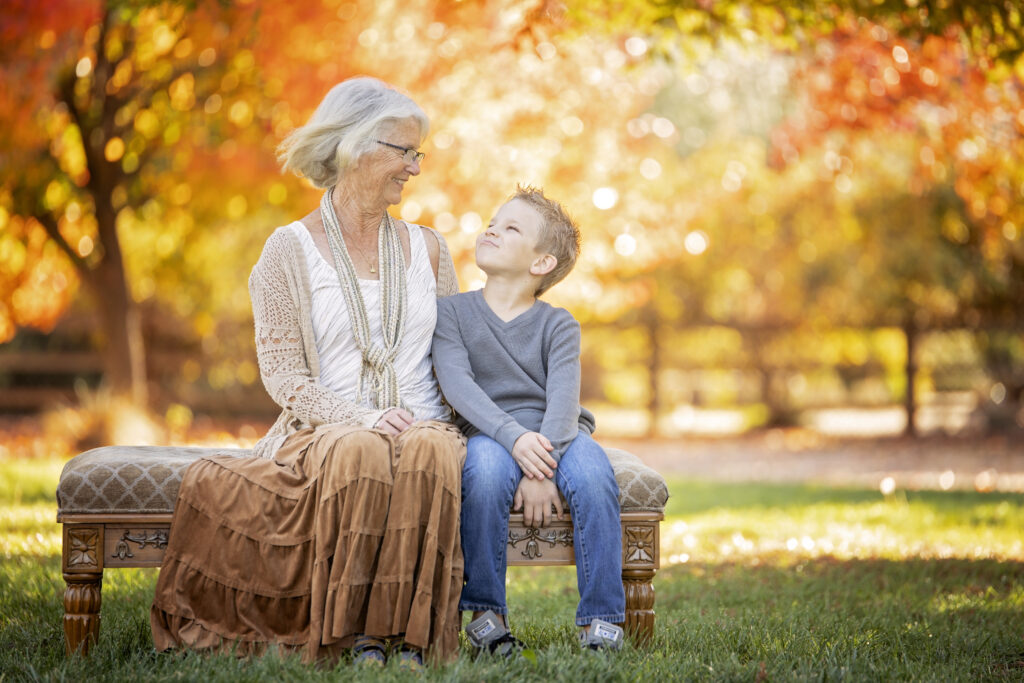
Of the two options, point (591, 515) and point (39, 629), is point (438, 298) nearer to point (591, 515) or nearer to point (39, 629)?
point (591, 515)

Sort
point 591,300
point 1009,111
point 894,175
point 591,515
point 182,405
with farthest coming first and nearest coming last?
point 182,405 → point 894,175 → point 591,300 → point 1009,111 → point 591,515

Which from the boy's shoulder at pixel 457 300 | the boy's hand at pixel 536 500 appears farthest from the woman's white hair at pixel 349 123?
the boy's hand at pixel 536 500

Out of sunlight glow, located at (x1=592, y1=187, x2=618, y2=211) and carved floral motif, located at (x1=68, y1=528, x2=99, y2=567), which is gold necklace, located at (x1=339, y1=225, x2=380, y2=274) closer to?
carved floral motif, located at (x1=68, y1=528, x2=99, y2=567)

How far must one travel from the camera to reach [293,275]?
131 inches

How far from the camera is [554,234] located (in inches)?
135

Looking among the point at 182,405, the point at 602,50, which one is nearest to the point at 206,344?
the point at 182,405

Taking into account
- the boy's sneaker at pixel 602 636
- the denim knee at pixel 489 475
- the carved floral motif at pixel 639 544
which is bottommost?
the boy's sneaker at pixel 602 636

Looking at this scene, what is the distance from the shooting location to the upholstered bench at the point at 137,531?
299 cm

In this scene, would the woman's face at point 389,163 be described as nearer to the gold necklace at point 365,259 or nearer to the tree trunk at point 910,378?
the gold necklace at point 365,259

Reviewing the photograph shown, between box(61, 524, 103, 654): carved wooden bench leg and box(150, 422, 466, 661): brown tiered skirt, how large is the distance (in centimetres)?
20

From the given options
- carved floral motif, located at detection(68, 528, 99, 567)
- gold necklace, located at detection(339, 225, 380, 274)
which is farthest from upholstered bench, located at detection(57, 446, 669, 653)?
gold necklace, located at detection(339, 225, 380, 274)

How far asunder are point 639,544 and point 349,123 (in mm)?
1728

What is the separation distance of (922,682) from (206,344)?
41.1 feet

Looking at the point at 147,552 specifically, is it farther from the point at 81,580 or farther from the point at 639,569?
the point at 639,569
